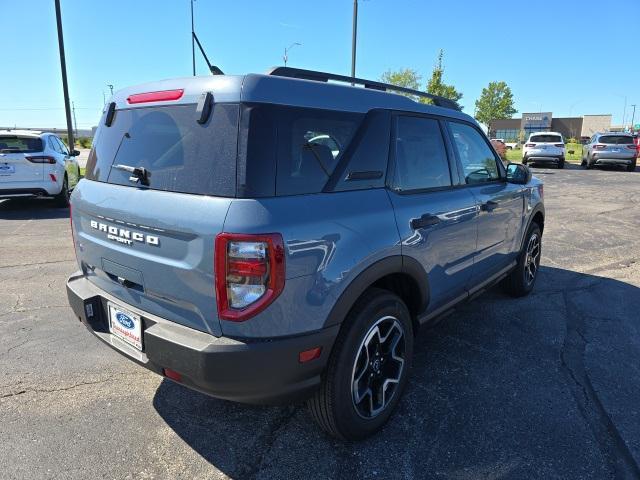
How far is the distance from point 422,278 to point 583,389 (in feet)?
4.62

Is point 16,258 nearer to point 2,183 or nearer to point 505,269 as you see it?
point 2,183

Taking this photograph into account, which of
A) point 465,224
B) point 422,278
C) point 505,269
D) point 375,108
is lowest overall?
point 505,269

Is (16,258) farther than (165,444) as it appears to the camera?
Yes

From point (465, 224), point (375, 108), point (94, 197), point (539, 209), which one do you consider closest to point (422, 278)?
point (465, 224)

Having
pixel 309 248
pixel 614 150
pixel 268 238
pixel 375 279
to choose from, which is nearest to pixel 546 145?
pixel 614 150

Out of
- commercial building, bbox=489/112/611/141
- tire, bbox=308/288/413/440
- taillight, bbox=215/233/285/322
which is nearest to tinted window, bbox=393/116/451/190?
tire, bbox=308/288/413/440

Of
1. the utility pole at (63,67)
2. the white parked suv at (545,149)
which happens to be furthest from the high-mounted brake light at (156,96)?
the white parked suv at (545,149)

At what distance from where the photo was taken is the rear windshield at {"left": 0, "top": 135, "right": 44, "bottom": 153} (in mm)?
8891

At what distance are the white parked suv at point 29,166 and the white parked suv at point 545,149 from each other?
20.9 metres

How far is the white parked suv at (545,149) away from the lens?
22.8 m

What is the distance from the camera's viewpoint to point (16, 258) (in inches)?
237

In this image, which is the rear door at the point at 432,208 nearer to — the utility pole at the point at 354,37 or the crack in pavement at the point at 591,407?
the crack in pavement at the point at 591,407

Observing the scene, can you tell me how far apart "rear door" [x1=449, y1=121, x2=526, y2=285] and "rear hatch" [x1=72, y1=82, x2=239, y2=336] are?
201 centimetres

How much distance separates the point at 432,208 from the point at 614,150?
22.8m
